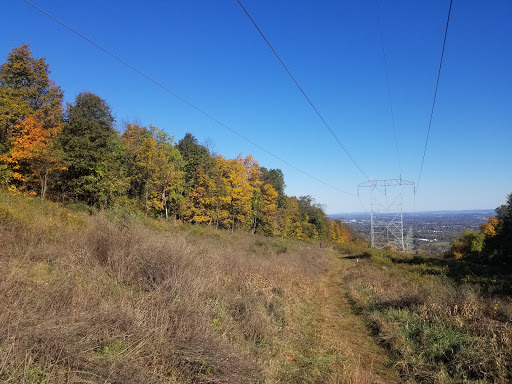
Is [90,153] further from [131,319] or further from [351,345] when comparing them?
[351,345]

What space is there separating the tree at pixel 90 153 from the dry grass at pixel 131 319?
17.4 m

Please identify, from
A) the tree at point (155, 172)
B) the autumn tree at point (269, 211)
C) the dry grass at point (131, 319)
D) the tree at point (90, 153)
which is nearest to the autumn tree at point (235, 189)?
the tree at point (155, 172)

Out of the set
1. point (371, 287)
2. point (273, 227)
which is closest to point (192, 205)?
point (273, 227)

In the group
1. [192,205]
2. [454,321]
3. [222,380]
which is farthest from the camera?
[192,205]

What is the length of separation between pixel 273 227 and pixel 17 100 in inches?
1525

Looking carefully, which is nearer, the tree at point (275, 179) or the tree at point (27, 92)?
the tree at point (27, 92)

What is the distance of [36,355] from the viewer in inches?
105

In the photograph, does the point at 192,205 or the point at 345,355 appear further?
the point at 192,205

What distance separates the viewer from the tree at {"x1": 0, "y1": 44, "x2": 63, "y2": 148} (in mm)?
20047

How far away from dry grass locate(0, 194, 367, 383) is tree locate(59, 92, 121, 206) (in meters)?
17.4

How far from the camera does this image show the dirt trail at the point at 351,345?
15.7 ft

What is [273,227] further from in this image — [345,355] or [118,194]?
[345,355]

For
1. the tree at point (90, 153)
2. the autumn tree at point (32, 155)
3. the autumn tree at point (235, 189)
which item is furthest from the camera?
the autumn tree at point (235, 189)

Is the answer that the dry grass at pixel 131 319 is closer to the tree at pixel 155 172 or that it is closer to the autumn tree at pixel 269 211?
the tree at pixel 155 172
